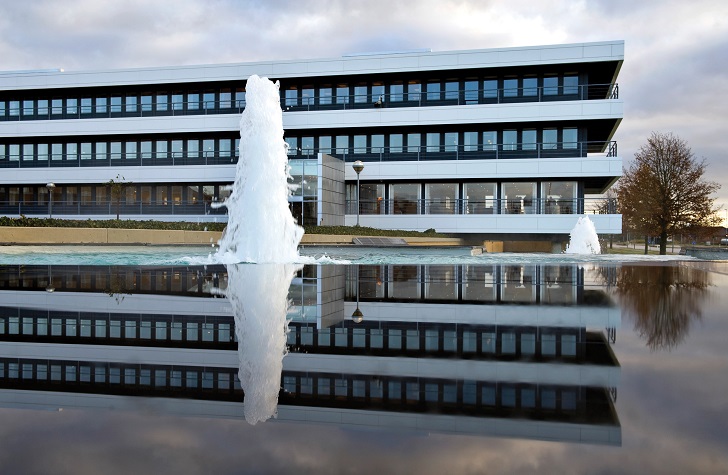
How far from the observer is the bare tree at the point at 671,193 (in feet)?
141

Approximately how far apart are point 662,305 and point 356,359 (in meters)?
5.40

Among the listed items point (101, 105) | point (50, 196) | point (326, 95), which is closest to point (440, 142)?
point (326, 95)

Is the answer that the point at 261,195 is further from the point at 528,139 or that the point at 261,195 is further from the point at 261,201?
the point at 528,139

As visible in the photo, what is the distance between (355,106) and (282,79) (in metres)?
5.12

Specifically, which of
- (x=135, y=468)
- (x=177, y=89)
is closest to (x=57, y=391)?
(x=135, y=468)

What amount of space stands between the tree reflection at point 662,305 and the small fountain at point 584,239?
74.6 ft

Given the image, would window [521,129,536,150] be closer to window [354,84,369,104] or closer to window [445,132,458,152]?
window [445,132,458,152]

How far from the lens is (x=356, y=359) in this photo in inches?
186

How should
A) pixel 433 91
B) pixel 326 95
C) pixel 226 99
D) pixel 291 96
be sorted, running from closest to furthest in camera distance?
pixel 433 91, pixel 326 95, pixel 291 96, pixel 226 99

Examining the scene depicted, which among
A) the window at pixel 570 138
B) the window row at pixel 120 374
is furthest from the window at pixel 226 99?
the window row at pixel 120 374

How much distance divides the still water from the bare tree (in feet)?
127

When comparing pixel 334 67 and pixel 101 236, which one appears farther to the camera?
pixel 334 67

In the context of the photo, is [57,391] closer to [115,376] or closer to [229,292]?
[115,376]

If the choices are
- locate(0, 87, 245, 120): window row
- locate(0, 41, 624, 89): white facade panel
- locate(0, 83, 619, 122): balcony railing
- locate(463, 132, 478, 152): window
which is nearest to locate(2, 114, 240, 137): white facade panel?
locate(0, 83, 619, 122): balcony railing
